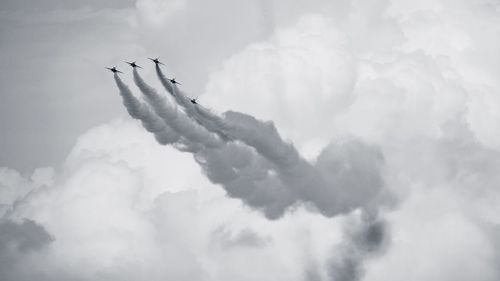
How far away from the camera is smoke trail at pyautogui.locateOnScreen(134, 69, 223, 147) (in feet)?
283

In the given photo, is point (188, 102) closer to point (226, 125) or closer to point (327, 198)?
point (226, 125)

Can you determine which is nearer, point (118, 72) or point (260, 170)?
point (118, 72)

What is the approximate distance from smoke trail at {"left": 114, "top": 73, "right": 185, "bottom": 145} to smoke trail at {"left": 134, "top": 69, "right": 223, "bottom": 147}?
1.28 m

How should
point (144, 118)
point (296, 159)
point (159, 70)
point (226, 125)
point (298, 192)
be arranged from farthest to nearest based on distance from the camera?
point (298, 192), point (296, 159), point (226, 125), point (144, 118), point (159, 70)

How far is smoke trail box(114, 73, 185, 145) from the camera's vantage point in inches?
3366

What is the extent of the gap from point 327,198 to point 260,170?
88.2 ft

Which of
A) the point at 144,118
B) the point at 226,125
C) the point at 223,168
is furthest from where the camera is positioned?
the point at 223,168

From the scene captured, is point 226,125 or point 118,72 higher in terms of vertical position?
point 118,72

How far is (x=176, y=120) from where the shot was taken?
9319 cm

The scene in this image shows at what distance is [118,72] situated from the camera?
8456 cm

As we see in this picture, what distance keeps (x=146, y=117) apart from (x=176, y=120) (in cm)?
529

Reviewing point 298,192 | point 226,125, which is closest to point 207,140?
point 226,125

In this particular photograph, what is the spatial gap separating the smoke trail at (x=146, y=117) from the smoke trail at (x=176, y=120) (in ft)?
4.21

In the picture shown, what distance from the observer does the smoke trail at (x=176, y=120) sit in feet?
283
